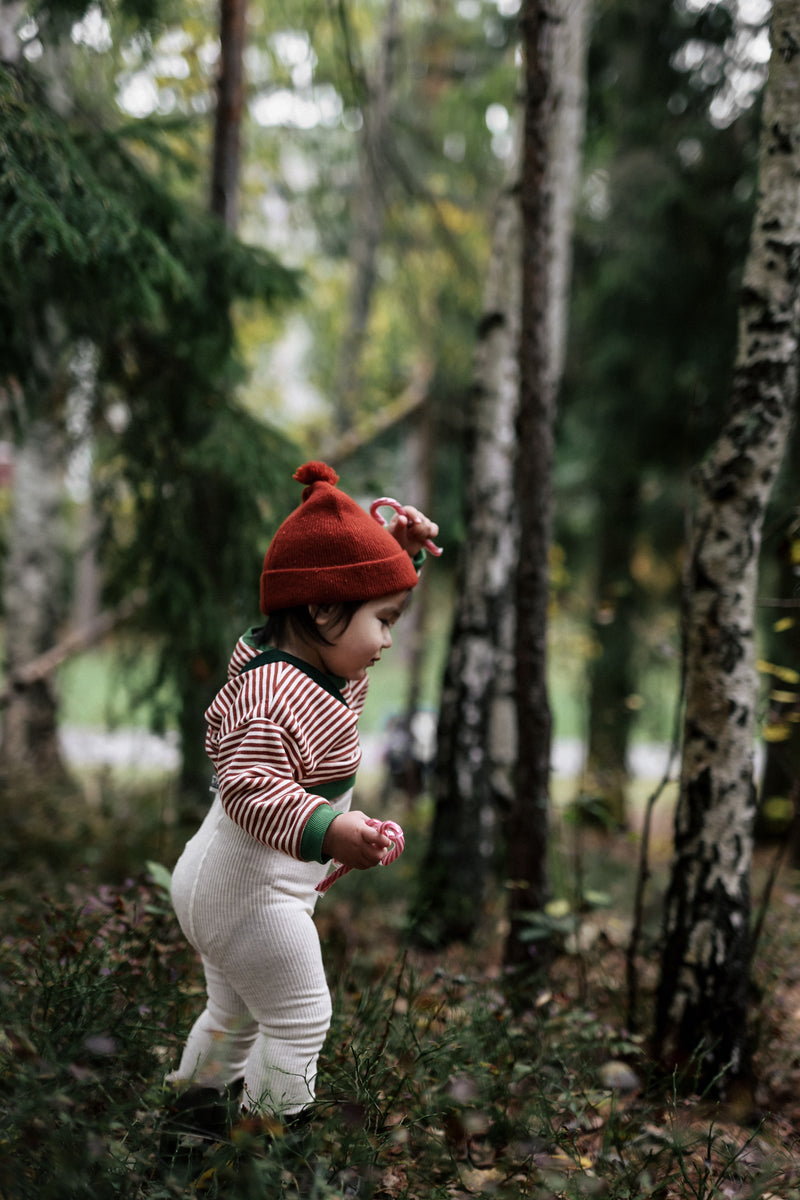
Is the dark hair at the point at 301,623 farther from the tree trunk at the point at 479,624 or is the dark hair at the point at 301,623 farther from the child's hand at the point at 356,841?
the tree trunk at the point at 479,624

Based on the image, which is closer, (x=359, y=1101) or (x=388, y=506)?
(x=359, y=1101)

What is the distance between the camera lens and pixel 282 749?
205cm

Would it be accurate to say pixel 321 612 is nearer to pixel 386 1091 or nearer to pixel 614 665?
pixel 386 1091

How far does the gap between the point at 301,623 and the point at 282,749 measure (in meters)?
0.37

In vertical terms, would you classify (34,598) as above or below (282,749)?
below

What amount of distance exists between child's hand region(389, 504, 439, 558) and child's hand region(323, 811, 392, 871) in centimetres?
95

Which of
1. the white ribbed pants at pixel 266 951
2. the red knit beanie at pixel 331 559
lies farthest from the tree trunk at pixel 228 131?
the white ribbed pants at pixel 266 951

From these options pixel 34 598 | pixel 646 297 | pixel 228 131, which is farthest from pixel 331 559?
pixel 646 297

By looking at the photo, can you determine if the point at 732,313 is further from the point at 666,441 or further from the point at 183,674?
the point at 183,674

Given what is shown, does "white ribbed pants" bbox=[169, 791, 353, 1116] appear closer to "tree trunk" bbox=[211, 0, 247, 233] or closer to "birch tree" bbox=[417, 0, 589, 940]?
"birch tree" bbox=[417, 0, 589, 940]

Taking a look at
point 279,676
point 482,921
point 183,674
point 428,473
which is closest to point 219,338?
point 183,674

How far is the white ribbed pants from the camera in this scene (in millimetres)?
2094

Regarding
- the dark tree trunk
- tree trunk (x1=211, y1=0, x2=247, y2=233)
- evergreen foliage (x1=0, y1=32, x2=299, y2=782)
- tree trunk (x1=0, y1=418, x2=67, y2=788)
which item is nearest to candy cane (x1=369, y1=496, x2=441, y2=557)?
the dark tree trunk

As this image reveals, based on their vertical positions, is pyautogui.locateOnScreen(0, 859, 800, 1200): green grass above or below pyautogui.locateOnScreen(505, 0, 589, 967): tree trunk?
below
